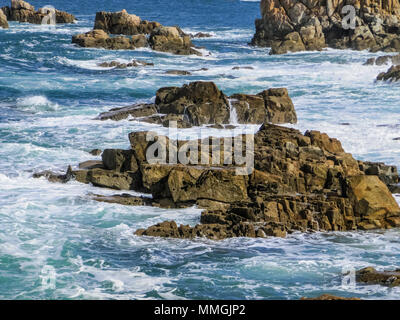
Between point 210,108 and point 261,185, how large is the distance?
10597 millimetres

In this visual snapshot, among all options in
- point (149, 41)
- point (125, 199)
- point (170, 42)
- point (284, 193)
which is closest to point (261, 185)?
point (284, 193)

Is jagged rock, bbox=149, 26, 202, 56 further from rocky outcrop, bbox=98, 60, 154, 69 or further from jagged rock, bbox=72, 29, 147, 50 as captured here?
rocky outcrop, bbox=98, 60, 154, 69

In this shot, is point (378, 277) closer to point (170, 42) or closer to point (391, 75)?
point (391, 75)

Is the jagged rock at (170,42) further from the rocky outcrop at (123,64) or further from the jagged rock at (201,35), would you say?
the jagged rock at (201,35)

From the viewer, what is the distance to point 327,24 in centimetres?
5812

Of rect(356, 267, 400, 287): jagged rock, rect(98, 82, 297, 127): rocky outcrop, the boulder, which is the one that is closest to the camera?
rect(356, 267, 400, 287): jagged rock

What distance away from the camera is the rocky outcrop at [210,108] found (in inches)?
1057

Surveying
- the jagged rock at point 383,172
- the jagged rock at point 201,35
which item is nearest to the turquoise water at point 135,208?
the jagged rock at point 383,172

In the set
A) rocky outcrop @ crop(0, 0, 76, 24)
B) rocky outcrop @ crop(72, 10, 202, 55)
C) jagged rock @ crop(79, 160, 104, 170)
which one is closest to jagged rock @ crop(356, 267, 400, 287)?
jagged rock @ crop(79, 160, 104, 170)

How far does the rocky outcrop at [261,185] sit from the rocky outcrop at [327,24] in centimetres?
3752

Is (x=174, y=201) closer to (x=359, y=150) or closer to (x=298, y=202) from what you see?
(x=298, y=202)

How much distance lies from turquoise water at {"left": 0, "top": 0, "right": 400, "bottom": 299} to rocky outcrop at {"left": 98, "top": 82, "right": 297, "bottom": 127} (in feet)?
2.73

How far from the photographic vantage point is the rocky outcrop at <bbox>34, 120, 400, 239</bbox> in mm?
15320
